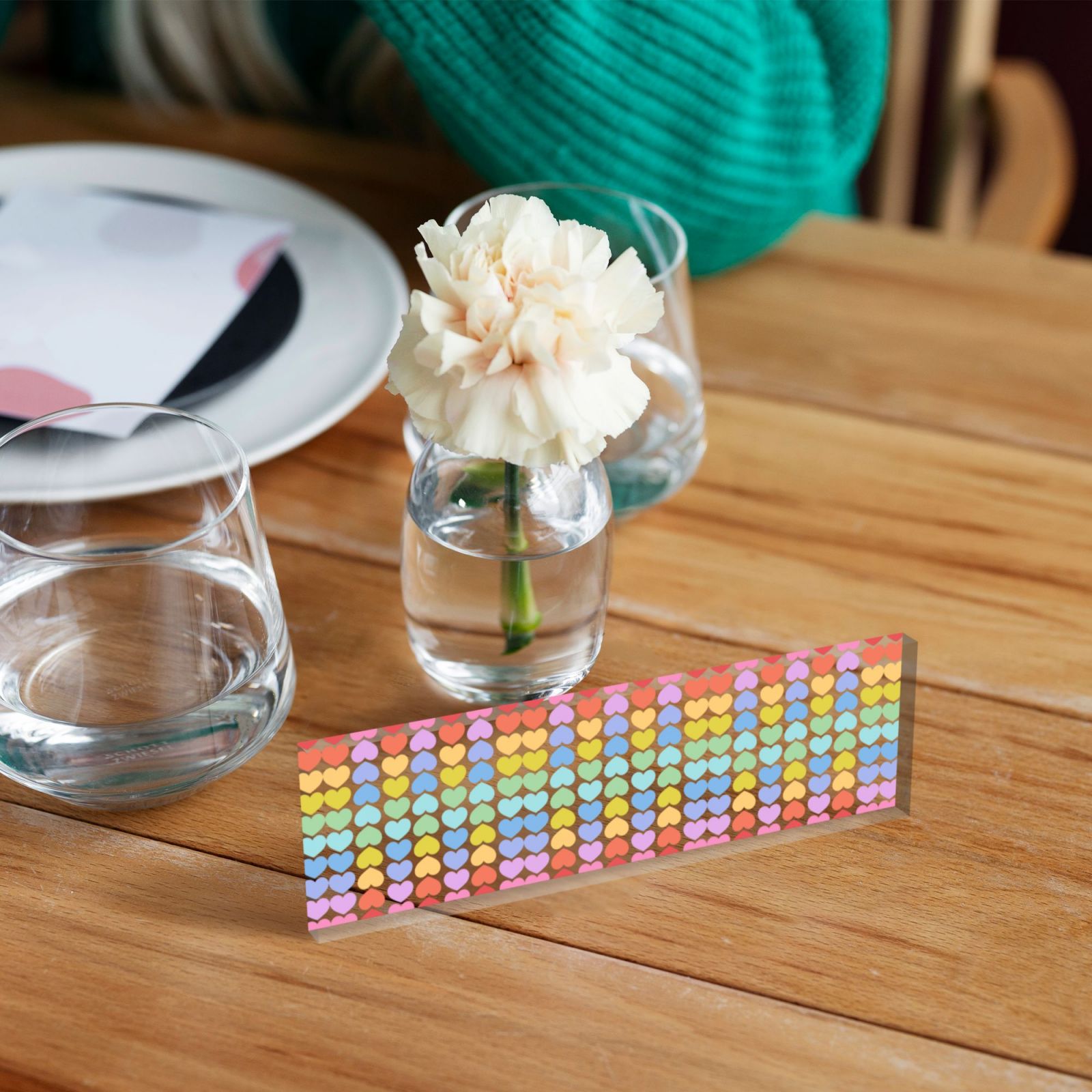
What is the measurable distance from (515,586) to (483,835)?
0.30ft

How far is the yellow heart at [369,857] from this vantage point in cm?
42

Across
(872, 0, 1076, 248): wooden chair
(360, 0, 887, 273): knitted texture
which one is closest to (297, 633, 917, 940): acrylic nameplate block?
(360, 0, 887, 273): knitted texture

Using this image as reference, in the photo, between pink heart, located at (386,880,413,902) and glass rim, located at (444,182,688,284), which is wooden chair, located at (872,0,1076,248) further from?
pink heart, located at (386,880,413,902)

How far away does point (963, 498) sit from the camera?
622 mm

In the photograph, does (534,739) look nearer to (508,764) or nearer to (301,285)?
(508,764)

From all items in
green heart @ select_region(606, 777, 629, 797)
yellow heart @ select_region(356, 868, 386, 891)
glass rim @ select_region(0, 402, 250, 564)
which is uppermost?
glass rim @ select_region(0, 402, 250, 564)

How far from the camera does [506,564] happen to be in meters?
0.46

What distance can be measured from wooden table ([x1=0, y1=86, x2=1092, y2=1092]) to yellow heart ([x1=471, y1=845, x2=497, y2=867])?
23 millimetres

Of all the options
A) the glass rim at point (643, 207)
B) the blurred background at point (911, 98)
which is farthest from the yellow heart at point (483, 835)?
the blurred background at point (911, 98)

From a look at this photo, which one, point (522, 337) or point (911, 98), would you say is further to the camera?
point (911, 98)

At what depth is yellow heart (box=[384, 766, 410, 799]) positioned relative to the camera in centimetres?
41

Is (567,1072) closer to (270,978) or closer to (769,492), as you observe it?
(270,978)

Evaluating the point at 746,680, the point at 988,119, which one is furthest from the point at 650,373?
the point at 988,119

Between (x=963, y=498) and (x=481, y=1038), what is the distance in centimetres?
36
